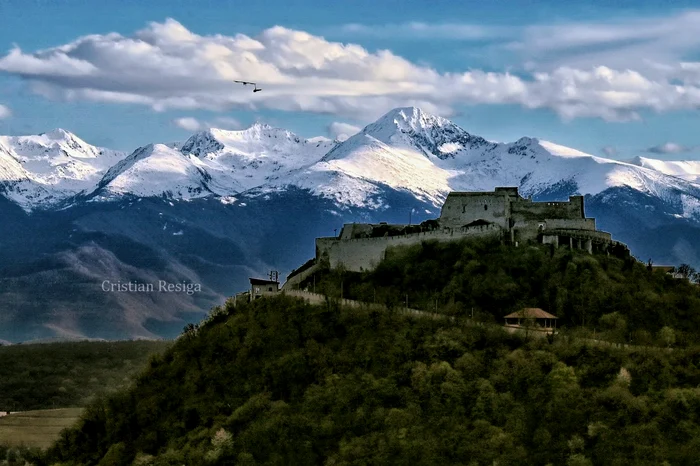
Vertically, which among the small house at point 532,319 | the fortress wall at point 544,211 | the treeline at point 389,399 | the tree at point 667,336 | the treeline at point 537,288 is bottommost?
the treeline at point 389,399

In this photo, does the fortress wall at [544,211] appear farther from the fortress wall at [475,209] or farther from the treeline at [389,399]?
the treeline at [389,399]

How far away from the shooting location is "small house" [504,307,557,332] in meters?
121

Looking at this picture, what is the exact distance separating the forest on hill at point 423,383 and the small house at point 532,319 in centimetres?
258

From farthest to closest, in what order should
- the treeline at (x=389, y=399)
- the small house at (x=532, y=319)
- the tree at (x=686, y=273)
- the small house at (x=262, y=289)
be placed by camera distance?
the tree at (x=686, y=273), the small house at (x=262, y=289), the small house at (x=532, y=319), the treeline at (x=389, y=399)

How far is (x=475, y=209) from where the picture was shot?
454 feet

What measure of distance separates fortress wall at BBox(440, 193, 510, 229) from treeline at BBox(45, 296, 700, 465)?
728cm

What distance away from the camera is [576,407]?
358 feet

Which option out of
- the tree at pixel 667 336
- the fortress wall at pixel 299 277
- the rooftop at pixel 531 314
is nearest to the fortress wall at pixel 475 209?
the fortress wall at pixel 299 277

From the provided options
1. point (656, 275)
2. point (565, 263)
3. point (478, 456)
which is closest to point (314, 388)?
point (478, 456)

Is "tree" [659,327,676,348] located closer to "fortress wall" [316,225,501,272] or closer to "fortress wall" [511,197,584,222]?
"fortress wall" [511,197,584,222]

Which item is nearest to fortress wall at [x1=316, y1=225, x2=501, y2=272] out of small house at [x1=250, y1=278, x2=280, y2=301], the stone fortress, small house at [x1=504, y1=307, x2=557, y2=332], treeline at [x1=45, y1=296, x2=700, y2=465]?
the stone fortress

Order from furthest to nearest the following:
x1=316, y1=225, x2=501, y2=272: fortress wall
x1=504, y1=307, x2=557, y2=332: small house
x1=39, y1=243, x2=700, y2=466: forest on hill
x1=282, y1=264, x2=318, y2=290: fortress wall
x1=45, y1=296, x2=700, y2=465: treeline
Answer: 1. x1=282, y1=264, x2=318, y2=290: fortress wall
2. x1=316, y1=225, x2=501, y2=272: fortress wall
3. x1=504, y1=307, x2=557, y2=332: small house
4. x1=39, y1=243, x2=700, y2=466: forest on hill
5. x1=45, y1=296, x2=700, y2=465: treeline

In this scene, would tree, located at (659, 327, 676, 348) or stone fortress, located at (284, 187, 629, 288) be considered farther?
stone fortress, located at (284, 187, 629, 288)

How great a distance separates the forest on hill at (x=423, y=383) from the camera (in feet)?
353
